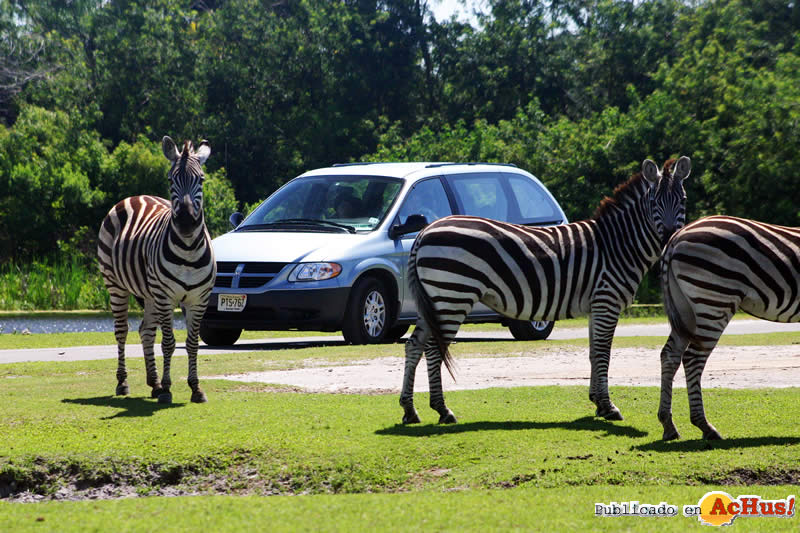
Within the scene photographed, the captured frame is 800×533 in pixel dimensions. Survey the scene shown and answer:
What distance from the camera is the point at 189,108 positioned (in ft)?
151

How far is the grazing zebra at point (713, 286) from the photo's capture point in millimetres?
8086

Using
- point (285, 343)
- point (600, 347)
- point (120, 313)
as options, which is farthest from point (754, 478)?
point (285, 343)

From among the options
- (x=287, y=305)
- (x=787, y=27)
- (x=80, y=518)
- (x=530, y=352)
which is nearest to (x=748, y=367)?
(x=530, y=352)

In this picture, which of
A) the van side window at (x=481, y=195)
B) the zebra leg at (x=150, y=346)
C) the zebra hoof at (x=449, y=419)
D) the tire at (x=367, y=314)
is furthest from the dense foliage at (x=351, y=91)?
the zebra hoof at (x=449, y=419)

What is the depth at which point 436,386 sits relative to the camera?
8859 mm

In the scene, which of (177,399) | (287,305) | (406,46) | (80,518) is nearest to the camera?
(80,518)

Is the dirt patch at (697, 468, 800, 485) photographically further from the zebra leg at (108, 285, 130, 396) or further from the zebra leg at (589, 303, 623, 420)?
the zebra leg at (108, 285, 130, 396)

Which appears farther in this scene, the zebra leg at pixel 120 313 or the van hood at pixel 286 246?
the van hood at pixel 286 246

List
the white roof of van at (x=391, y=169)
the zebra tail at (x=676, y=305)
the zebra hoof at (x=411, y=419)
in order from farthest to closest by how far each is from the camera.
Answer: the white roof of van at (x=391, y=169)
the zebra hoof at (x=411, y=419)
the zebra tail at (x=676, y=305)

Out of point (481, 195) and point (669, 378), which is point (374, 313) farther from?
point (669, 378)

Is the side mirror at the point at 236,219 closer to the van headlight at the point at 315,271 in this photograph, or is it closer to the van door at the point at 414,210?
the van headlight at the point at 315,271

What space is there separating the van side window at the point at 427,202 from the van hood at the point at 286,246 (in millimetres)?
806

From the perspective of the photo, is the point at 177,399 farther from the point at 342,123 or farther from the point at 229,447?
the point at 342,123

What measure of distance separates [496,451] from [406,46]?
43.9 metres
